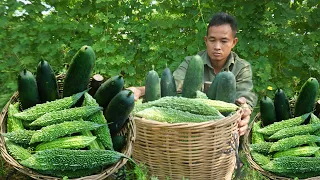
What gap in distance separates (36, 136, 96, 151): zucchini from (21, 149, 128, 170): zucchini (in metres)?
0.06

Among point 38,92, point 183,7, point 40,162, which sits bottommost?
point 40,162

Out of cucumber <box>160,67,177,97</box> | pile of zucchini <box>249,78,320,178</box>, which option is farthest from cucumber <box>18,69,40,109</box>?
pile of zucchini <box>249,78,320,178</box>

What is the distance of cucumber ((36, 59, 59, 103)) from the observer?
2.80 m

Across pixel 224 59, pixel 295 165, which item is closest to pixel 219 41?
pixel 224 59

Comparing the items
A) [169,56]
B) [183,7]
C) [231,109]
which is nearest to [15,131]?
[231,109]

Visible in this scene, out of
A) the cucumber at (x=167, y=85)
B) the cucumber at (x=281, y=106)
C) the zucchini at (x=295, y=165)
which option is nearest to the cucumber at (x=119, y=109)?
the cucumber at (x=167, y=85)

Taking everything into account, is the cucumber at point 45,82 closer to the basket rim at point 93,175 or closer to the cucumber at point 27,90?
the cucumber at point 27,90

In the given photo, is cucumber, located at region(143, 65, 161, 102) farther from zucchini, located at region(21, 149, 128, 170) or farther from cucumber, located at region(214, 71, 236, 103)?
zucchini, located at region(21, 149, 128, 170)

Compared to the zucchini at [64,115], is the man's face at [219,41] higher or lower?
higher

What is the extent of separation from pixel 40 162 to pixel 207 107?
1234 millimetres

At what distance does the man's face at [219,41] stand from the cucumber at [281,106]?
3.04 feet

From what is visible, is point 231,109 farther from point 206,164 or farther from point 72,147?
point 72,147

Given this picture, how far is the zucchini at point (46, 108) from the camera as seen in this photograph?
8.85ft

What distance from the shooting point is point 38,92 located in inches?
112
